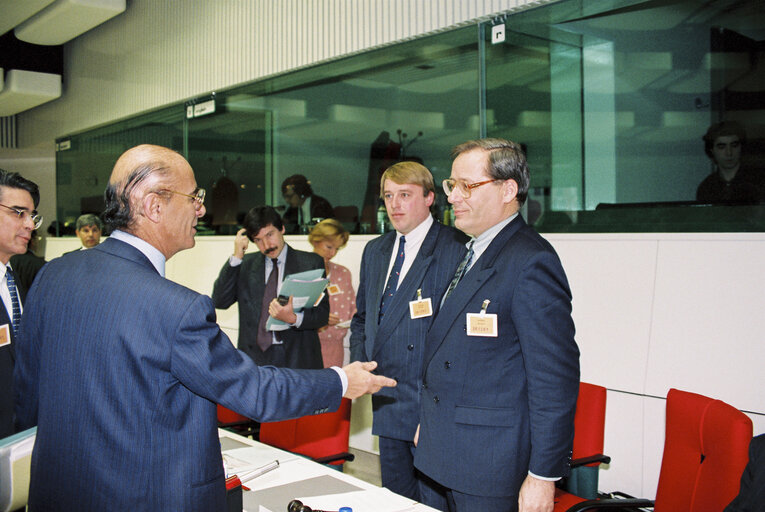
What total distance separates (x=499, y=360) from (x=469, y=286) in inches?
9.8

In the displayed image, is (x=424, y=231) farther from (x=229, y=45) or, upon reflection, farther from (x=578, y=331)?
(x=229, y=45)

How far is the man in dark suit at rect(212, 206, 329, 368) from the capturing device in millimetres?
3521

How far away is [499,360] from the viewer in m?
1.89

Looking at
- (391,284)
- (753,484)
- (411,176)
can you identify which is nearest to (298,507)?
(753,484)

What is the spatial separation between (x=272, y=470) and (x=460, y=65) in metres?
2.77

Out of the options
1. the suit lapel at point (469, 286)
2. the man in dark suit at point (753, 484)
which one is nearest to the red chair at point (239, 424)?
the suit lapel at point (469, 286)

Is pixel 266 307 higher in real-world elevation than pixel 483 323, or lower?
lower

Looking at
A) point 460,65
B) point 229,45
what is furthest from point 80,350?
point 229,45

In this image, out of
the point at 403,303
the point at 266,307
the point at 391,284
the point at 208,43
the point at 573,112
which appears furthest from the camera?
the point at 208,43

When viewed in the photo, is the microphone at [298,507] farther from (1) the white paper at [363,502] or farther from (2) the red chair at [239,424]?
(2) the red chair at [239,424]

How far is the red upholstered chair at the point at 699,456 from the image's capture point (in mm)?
1750

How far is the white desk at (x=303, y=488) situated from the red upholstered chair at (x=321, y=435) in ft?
1.75

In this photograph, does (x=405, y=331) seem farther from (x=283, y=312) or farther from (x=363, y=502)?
(x=363, y=502)

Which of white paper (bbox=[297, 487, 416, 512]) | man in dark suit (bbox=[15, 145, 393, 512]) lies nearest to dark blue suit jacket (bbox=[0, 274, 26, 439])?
man in dark suit (bbox=[15, 145, 393, 512])
